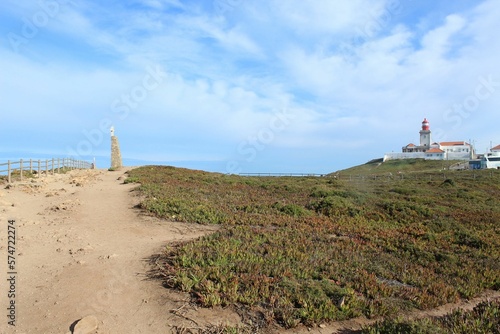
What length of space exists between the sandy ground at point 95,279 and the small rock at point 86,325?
13 mm

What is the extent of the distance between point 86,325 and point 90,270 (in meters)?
2.31

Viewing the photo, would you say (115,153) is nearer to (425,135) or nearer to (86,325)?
(86,325)

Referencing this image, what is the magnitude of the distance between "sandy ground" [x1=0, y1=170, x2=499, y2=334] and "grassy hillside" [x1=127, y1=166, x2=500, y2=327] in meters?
0.36

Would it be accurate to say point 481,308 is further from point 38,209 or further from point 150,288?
point 38,209

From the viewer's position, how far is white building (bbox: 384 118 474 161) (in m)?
96.0

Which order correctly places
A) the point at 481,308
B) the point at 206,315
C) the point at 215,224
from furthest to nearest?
the point at 215,224
the point at 481,308
the point at 206,315

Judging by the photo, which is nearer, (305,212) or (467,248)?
(467,248)

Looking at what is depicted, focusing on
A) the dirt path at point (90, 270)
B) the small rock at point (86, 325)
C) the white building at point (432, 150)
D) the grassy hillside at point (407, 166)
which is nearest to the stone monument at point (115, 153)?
the dirt path at point (90, 270)

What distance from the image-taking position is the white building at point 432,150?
96.0 meters

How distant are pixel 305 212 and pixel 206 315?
10172 mm

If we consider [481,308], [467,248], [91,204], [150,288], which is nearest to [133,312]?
[150,288]

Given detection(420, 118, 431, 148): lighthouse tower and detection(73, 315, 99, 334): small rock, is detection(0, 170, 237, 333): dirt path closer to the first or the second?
detection(73, 315, 99, 334): small rock

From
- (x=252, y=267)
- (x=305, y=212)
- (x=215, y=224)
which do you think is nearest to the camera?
(x=252, y=267)

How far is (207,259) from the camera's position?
7.39 m
